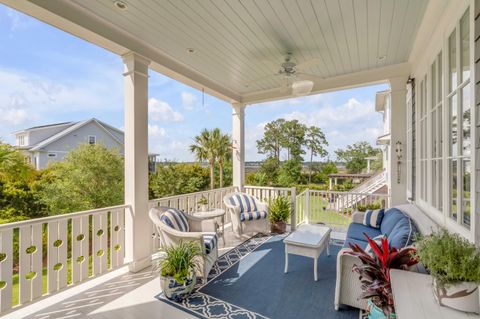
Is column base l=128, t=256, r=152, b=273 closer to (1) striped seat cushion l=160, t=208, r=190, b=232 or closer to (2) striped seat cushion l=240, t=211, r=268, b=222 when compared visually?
(1) striped seat cushion l=160, t=208, r=190, b=232

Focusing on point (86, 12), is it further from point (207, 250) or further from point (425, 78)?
point (425, 78)

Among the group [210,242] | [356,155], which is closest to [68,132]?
[210,242]

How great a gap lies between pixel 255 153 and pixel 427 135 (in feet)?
33.5

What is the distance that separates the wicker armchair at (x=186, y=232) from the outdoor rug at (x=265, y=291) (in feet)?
0.91

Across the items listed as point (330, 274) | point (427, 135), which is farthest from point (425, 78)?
point (330, 274)

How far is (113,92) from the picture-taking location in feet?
37.6

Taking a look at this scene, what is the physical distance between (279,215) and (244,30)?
3591 mm

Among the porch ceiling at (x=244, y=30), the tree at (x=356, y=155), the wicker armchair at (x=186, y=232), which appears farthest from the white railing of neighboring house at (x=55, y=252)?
the tree at (x=356, y=155)

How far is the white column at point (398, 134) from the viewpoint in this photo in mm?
4070

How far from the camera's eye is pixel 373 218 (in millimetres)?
3600

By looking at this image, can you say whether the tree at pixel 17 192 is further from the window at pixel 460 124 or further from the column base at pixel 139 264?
the window at pixel 460 124

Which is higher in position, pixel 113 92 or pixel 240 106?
pixel 113 92

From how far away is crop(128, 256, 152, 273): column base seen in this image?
3.17 meters

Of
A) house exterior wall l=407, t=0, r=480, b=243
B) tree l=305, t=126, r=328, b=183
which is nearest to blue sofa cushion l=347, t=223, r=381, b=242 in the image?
house exterior wall l=407, t=0, r=480, b=243
